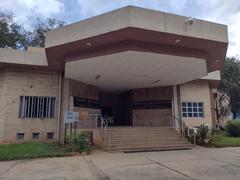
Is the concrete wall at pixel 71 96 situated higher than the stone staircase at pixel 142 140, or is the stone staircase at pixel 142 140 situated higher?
the concrete wall at pixel 71 96

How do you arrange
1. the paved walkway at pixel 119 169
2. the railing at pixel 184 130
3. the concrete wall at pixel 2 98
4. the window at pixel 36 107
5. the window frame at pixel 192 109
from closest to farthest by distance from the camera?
1. the paved walkway at pixel 119 169
2. the concrete wall at pixel 2 98
3. the window at pixel 36 107
4. the railing at pixel 184 130
5. the window frame at pixel 192 109

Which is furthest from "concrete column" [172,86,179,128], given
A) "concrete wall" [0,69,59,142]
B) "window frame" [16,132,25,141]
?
"window frame" [16,132,25,141]

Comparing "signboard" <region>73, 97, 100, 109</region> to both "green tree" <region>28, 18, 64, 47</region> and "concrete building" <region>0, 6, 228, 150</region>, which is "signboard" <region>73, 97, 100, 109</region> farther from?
"green tree" <region>28, 18, 64, 47</region>

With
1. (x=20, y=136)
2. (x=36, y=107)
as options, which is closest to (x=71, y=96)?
(x=36, y=107)

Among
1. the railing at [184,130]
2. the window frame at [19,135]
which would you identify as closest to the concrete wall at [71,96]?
the window frame at [19,135]

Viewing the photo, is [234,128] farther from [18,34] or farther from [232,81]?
[18,34]

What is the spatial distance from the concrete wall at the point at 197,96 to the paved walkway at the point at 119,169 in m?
8.27

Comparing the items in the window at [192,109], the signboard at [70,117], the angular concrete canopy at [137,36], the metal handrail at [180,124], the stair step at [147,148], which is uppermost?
the angular concrete canopy at [137,36]

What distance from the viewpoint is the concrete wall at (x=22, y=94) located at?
41.4 ft

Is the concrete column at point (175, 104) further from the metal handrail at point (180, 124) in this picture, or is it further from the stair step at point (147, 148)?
the stair step at point (147, 148)

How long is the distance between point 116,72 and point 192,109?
299 inches

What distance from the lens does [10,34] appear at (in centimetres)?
2489

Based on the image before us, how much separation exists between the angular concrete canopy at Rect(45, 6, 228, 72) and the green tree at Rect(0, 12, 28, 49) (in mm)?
16449

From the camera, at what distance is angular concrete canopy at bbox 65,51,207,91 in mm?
10234
